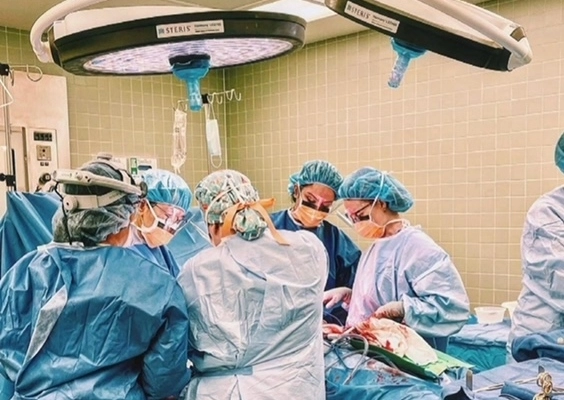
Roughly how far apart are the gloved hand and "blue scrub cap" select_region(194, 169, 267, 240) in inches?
32.7

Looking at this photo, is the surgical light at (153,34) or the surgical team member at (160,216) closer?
the surgical light at (153,34)

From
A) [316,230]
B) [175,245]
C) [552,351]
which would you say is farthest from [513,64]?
[175,245]

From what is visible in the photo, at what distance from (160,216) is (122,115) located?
6.45 ft

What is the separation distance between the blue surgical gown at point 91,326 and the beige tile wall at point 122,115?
98.7 inches

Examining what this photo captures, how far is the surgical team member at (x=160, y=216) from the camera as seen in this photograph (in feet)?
7.34

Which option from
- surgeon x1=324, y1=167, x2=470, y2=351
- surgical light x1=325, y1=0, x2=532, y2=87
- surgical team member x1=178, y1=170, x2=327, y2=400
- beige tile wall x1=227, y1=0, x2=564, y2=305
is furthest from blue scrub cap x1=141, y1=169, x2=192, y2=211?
surgical light x1=325, y1=0, x2=532, y2=87

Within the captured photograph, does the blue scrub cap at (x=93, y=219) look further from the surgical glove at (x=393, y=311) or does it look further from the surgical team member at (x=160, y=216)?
the surgical glove at (x=393, y=311)

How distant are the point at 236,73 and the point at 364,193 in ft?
8.55

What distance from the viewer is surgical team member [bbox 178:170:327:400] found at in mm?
1562

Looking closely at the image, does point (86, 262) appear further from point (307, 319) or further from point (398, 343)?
point (398, 343)

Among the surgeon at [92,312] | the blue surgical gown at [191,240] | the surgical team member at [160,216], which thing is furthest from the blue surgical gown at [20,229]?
the blue surgical gown at [191,240]

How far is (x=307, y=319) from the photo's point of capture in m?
1.64

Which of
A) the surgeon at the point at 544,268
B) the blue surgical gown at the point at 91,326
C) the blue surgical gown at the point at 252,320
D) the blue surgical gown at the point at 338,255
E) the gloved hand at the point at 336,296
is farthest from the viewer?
the blue surgical gown at the point at 338,255

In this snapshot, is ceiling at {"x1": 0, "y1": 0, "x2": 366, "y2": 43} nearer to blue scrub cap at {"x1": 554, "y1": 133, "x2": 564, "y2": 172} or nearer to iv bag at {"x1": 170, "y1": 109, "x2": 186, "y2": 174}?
iv bag at {"x1": 170, "y1": 109, "x2": 186, "y2": 174}
